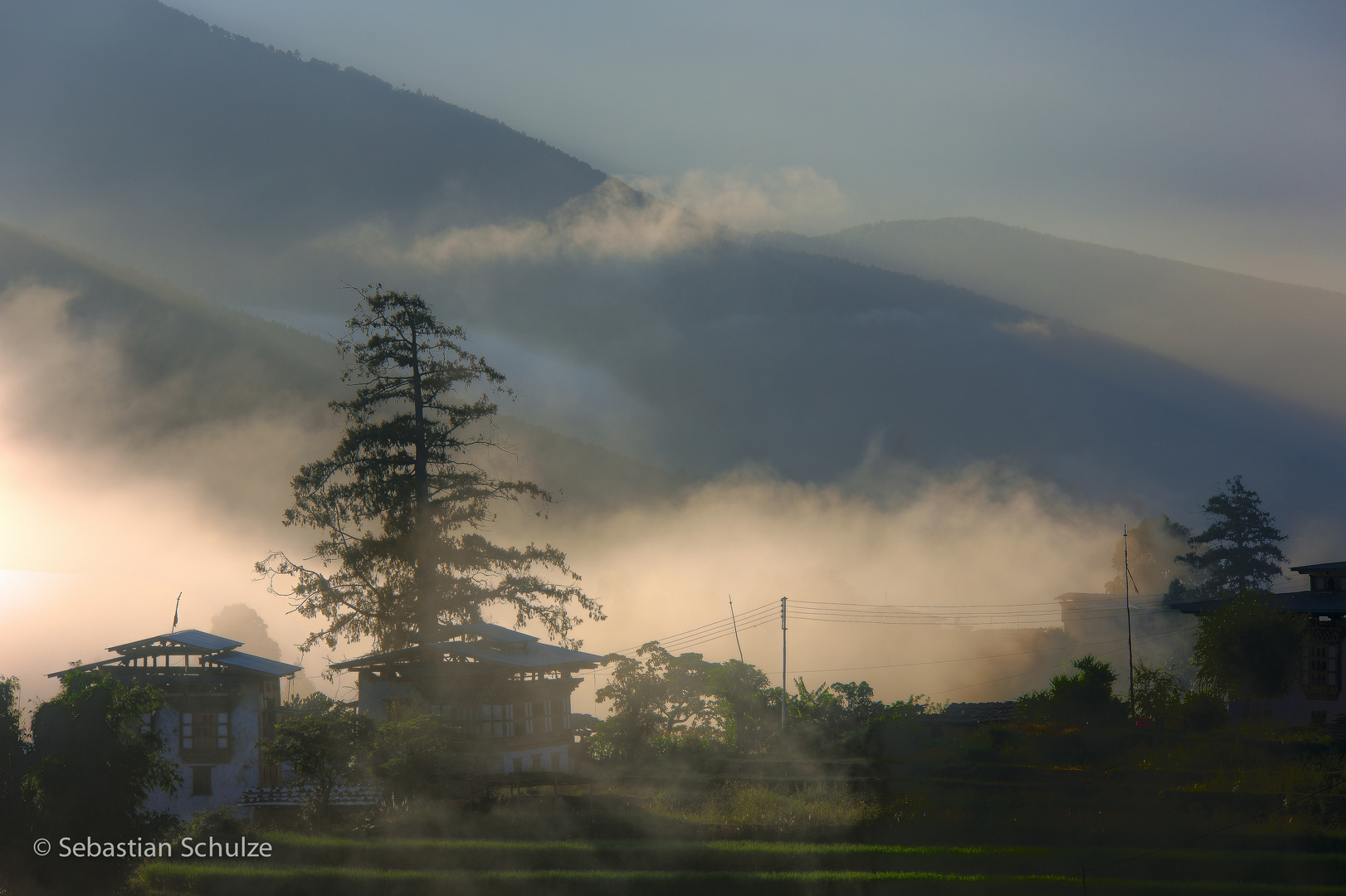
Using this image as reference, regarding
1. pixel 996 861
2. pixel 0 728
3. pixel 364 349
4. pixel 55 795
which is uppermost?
pixel 364 349

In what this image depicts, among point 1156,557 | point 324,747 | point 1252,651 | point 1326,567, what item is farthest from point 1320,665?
point 1156,557

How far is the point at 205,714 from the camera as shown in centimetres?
5128

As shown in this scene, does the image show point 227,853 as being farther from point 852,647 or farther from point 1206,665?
point 852,647

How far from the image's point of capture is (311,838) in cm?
3328

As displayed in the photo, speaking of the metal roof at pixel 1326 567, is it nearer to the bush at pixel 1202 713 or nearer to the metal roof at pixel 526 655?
the bush at pixel 1202 713

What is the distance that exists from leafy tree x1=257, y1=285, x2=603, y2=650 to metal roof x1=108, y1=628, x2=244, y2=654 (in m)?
5.08

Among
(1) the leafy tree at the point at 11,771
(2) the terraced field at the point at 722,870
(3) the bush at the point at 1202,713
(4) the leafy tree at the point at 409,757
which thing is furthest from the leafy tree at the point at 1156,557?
(1) the leafy tree at the point at 11,771

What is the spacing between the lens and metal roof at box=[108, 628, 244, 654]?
5031 cm

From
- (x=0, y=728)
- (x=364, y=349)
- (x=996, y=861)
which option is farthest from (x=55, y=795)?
(x=364, y=349)

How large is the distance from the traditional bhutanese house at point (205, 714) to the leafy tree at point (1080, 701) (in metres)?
40.2

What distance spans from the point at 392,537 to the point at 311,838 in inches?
955

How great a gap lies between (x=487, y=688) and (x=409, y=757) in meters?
10.8

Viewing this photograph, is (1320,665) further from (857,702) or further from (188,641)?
(188,641)

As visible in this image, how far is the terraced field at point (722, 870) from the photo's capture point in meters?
28.9
